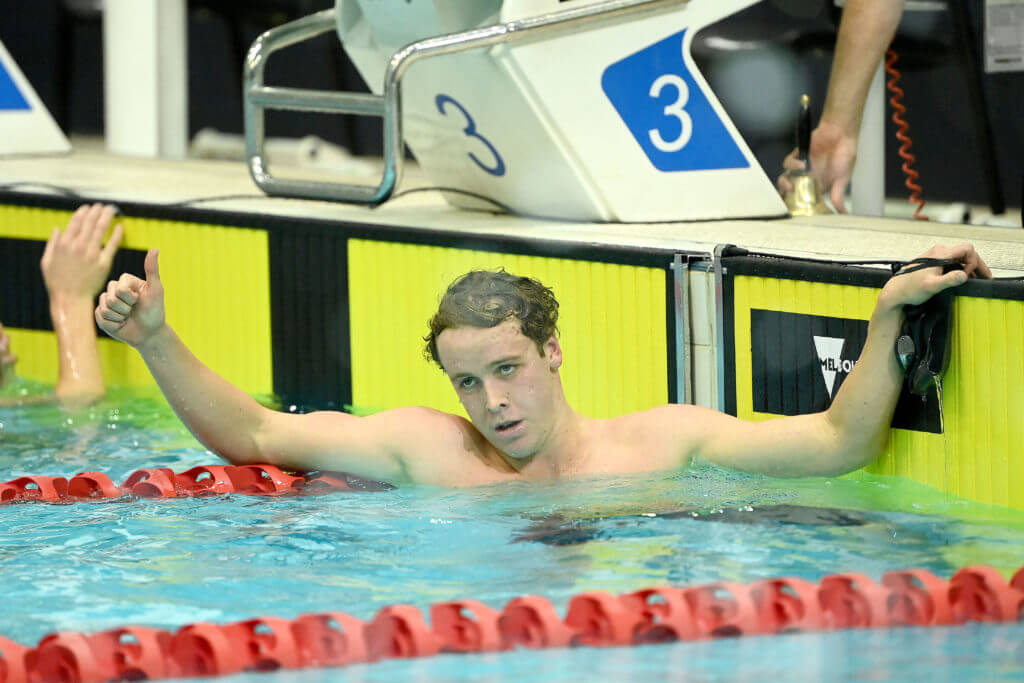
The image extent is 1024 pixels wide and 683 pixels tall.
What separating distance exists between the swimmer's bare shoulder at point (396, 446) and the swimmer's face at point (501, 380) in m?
0.12

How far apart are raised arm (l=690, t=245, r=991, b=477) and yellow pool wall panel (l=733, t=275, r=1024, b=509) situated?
7 cm

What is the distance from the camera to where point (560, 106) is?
3.77 m

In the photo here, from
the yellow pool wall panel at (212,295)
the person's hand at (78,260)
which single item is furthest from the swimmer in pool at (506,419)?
the person's hand at (78,260)

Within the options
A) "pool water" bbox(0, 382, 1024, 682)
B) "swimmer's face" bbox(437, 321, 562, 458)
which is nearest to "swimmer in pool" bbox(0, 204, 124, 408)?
"pool water" bbox(0, 382, 1024, 682)

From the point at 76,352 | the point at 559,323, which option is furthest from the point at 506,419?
the point at 76,352

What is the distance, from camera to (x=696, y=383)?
350cm

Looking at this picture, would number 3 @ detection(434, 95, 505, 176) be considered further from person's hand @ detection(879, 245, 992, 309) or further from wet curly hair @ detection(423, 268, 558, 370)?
person's hand @ detection(879, 245, 992, 309)

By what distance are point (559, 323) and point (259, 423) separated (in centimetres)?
83

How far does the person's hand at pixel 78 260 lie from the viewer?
439 cm

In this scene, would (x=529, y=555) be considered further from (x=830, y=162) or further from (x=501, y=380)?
(x=830, y=162)

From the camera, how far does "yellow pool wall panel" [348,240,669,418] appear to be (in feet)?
11.7

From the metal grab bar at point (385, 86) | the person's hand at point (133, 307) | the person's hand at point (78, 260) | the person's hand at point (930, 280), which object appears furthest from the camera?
the person's hand at point (78, 260)

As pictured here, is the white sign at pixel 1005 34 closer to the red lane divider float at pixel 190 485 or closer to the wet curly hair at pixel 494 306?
the wet curly hair at pixel 494 306

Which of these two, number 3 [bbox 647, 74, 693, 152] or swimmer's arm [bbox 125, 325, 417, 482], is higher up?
number 3 [bbox 647, 74, 693, 152]
